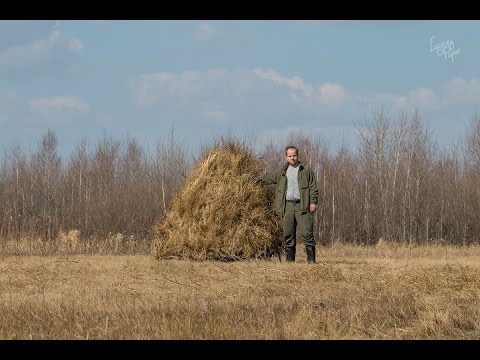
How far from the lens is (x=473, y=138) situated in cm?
2692

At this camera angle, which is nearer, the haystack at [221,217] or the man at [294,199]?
the haystack at [221,217]

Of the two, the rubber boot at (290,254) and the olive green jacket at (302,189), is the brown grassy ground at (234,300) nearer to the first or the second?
the rubber boot at (290,254)

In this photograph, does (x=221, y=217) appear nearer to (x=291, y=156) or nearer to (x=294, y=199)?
(x=294, y=199)

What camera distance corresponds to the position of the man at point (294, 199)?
1134cm

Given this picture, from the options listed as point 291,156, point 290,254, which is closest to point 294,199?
point 291,156

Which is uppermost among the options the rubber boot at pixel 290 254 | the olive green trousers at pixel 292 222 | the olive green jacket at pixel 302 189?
the olive green jacket at pixel 302 189

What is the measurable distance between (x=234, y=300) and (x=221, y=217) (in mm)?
4456

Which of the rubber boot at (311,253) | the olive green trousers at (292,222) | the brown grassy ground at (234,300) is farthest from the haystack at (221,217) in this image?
the rubber boot at (311,253)

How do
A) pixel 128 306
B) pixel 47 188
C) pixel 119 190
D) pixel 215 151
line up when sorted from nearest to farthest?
pixel 128 306
pixel 215 151
pixel 119 190
pixel 47 188

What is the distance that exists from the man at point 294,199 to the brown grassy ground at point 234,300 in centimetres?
79
